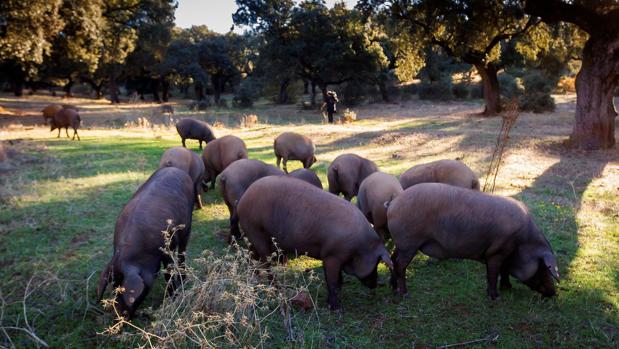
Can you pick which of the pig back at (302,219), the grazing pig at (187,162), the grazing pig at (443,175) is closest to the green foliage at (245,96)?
the grazing pig at (187,162)

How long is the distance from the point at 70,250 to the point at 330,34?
30277 millimetres

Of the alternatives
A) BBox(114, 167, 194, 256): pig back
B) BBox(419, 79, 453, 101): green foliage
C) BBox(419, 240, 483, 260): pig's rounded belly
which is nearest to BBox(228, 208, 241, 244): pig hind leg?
BBox(114, 167, 194, 256): pig back

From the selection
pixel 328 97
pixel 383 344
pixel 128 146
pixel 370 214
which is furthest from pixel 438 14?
pixel 383 344

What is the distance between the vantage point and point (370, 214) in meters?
6.91

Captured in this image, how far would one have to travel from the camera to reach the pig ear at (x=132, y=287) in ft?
12.9

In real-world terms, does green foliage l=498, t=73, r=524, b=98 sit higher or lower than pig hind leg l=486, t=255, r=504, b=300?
higher

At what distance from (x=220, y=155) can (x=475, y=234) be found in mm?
6369

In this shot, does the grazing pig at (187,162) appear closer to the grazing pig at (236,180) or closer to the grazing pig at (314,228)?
the grazing pig at (236,180)

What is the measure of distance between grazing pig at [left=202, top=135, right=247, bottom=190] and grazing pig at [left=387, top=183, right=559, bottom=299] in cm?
526

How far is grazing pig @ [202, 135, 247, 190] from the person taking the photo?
993cm

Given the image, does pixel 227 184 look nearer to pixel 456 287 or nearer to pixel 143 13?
pixel 456 287

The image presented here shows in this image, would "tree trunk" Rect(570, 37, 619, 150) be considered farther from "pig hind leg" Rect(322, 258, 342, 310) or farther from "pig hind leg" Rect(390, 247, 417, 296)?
"pig hind leg" Rect(322, 258, 342, 310)

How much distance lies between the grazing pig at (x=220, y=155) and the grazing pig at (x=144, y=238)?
4141 mm

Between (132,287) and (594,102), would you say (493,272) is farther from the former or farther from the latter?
(594,102)
